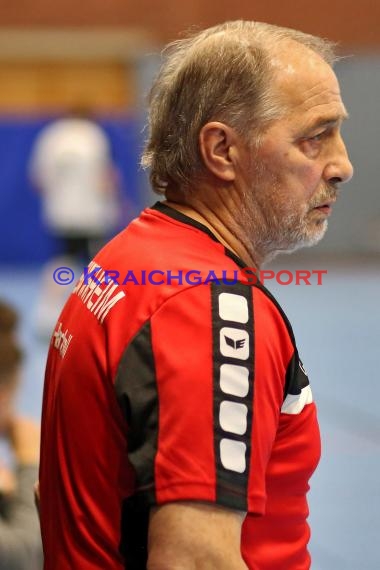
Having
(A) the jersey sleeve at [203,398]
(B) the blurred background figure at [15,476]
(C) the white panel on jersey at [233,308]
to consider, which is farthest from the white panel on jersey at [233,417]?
(B) the blurred background figure at [15,476]

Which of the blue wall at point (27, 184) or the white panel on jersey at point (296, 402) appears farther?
the blue wall at point (27, 184)

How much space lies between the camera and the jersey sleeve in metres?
1.38

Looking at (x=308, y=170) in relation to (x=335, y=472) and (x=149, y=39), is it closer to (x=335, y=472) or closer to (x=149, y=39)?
(x=335, y=472)

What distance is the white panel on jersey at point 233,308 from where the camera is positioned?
1426 mm

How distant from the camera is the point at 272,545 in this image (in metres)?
1.60

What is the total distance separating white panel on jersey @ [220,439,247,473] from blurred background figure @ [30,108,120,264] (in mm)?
7920

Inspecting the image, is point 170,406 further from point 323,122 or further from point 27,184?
point 27,184

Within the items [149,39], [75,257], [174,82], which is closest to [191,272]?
[174,82]

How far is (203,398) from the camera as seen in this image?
139 centimetres

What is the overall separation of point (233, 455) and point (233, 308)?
212 mm

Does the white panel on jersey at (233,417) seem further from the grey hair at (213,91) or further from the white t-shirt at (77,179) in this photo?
the white t-shirt at (77,179)

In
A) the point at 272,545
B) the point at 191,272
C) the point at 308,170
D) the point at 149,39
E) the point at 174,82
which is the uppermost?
the point at 149,39

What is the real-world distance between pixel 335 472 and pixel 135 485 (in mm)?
3623

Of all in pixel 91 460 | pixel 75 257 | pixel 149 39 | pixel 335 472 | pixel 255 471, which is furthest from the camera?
pixel 149 39
